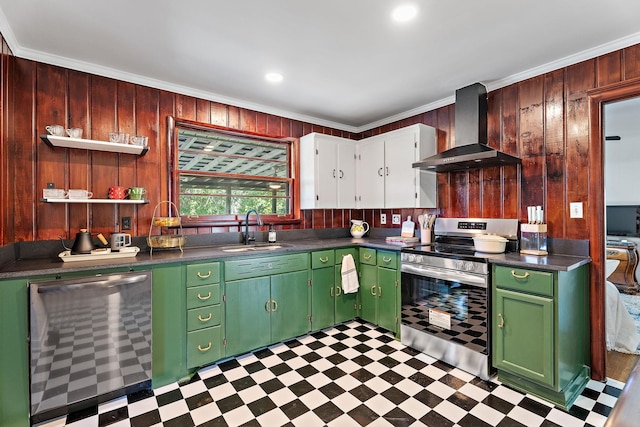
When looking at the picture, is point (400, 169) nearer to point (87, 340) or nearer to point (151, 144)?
point (151, 144)

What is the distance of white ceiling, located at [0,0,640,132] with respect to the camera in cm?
176

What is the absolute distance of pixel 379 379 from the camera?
2221 mm

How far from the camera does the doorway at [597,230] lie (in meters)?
2.19

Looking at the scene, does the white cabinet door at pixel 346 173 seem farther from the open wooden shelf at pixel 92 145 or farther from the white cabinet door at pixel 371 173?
the open wooden shelf at pixel 92 145

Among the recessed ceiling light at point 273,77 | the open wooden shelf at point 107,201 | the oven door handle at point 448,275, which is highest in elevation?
the recessed ceiling light at point 273,77

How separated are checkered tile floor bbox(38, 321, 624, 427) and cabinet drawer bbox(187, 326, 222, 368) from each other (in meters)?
0.10

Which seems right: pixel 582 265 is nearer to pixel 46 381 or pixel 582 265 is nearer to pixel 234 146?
pixel 234 146

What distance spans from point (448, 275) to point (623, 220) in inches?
178

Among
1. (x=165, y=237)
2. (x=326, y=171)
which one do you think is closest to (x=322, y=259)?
(x=326, y=171)

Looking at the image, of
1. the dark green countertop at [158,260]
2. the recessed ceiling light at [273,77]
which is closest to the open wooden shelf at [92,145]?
the dark green countertop at [158,260]

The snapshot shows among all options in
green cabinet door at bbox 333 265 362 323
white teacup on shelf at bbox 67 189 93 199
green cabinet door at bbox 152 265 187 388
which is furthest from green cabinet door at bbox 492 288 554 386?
white teacup on shelf at bbox 67 189 93 199

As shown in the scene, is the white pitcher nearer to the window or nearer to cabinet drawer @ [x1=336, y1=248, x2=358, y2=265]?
cabinet drawer @ [x1=336, y1=248, x2=358, y2=265]

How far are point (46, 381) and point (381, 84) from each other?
3.21m

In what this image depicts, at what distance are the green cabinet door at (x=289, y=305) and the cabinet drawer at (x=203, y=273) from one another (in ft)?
1.71
